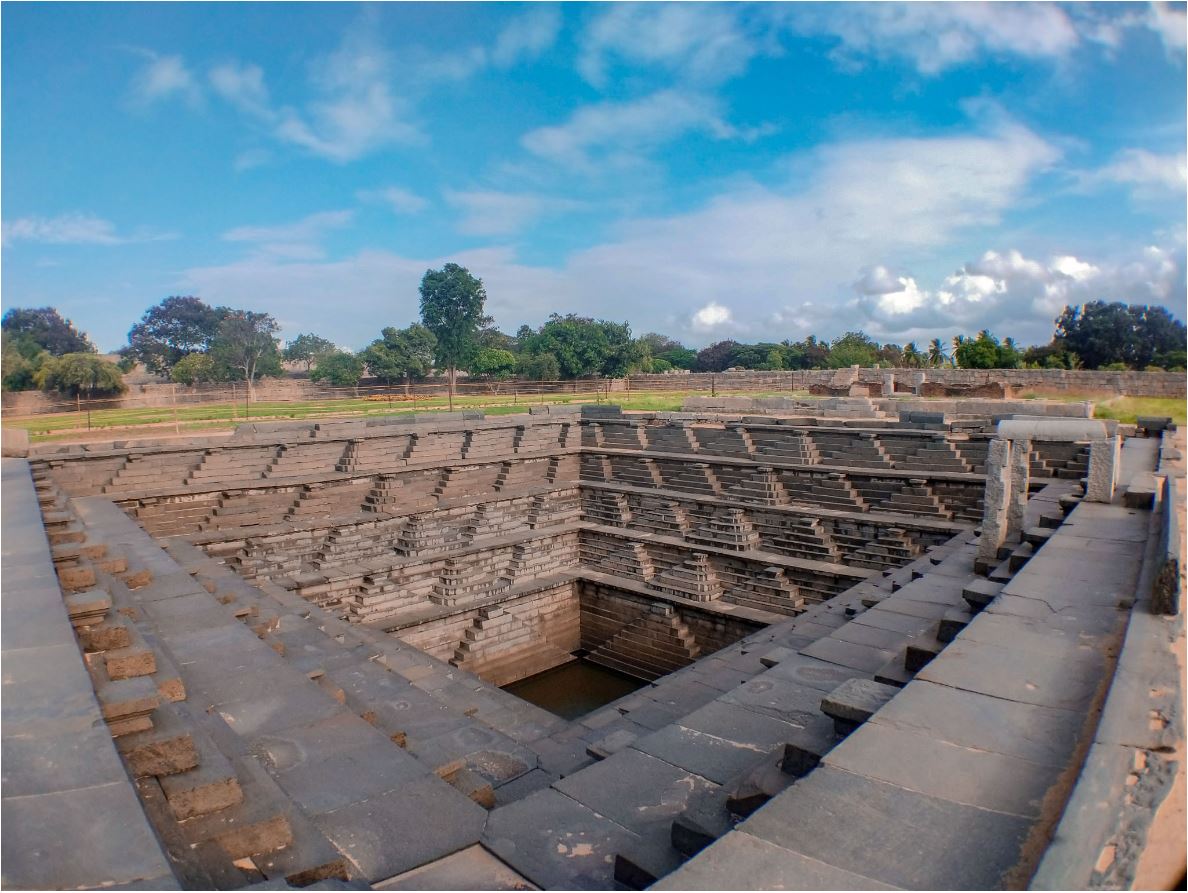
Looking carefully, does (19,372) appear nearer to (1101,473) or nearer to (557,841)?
(557,841)

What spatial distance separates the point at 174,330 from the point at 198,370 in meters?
14.7

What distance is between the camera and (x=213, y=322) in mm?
43094

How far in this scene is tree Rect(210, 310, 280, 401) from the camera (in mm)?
34969

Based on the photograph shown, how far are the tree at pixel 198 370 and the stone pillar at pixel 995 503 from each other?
31898mm

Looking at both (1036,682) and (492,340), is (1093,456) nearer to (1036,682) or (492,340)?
(1036,682)

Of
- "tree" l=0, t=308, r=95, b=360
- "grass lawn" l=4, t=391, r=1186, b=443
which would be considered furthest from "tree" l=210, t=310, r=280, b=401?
"grass lawn" l=4, t=391, r=1186, b=443

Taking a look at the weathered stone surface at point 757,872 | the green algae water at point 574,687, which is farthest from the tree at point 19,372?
the weathered stone surface at point 757,872

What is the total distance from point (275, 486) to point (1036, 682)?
10.9 m

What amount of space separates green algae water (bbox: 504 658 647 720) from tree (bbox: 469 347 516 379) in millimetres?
23034

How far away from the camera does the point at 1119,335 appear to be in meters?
25.8

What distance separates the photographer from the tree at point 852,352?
37.7m

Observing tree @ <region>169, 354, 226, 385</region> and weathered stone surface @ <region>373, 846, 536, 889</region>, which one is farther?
tree @ <region>169, 354, 226, 385</region>

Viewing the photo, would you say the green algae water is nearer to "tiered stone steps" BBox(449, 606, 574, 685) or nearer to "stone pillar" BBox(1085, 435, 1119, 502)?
"tiered stone steps" BBox(449, 606, 574, 685)

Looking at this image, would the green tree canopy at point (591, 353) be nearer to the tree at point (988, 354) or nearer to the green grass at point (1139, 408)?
the tree at point (988, 354)
